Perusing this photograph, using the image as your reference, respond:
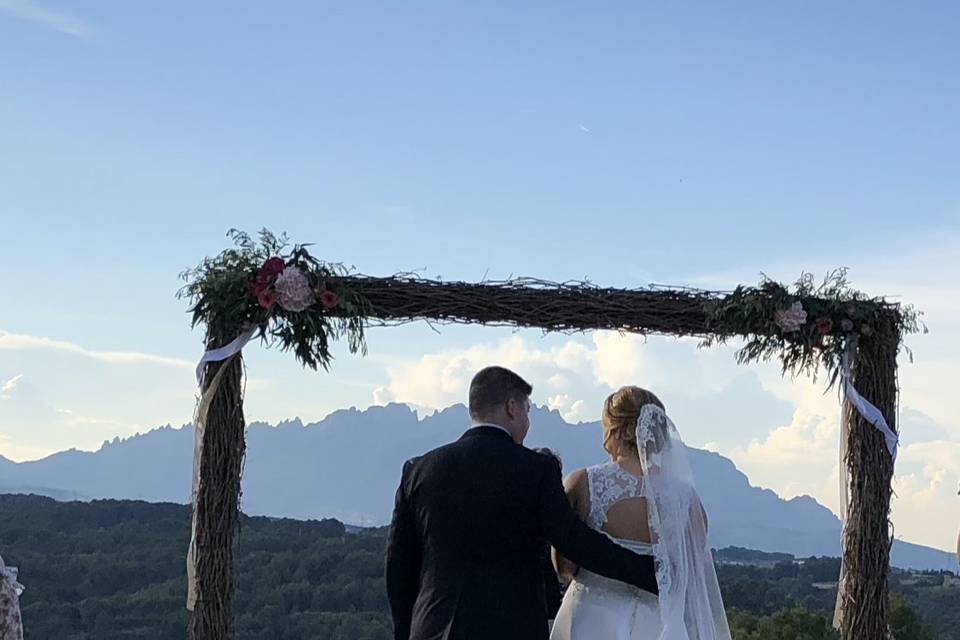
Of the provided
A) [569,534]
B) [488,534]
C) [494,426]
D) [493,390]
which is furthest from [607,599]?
[493,390]

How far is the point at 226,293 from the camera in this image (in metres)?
6.81

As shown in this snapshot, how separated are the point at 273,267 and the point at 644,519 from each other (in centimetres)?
271

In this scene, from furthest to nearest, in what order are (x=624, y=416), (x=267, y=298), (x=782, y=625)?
(x=782, y=625) < (x=267, y=298) < (x=624, y=416)

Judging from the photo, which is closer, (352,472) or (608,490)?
(608,490)

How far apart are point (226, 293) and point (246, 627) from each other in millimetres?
8237

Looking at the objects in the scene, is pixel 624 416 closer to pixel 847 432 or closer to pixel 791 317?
pixel 791 317

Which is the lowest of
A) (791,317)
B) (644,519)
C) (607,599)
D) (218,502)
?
(607,599)

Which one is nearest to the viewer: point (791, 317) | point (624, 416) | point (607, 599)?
point (624, 416)

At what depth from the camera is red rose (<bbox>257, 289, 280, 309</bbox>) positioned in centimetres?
673

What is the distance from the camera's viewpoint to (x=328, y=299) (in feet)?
22.4

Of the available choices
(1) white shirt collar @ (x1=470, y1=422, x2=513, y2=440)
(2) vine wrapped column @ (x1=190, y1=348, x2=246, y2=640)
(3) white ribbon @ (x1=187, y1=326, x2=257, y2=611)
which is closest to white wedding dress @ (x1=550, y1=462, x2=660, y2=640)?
(1) white shirt collar @ (x1=470, y1=422, x2=513, y2=440)

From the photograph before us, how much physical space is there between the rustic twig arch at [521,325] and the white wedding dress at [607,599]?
7.33 ft

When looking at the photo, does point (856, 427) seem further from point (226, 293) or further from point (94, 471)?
point (94, 471)

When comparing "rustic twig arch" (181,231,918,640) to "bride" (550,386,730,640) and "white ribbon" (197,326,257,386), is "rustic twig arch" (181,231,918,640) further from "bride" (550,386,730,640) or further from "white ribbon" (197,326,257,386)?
"bride" (550,386,730,640)
